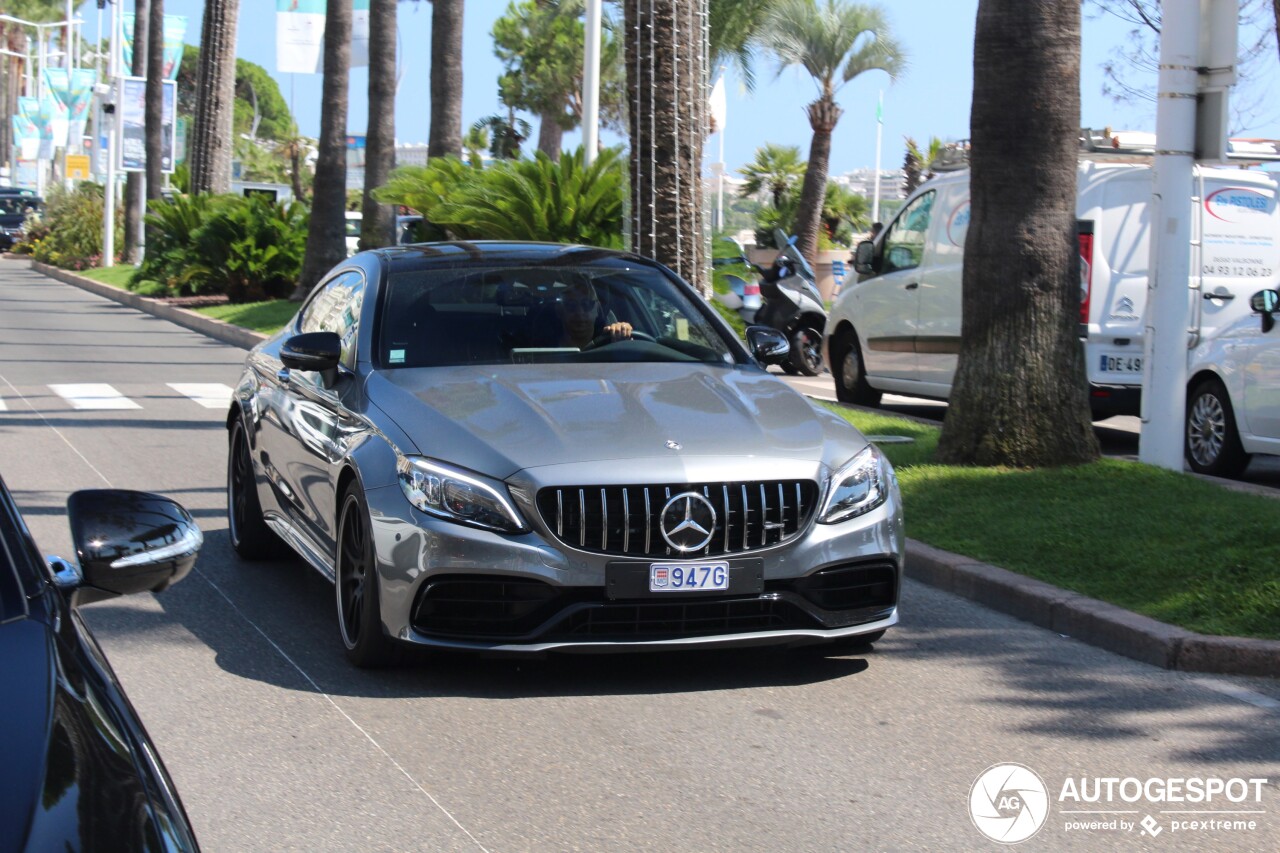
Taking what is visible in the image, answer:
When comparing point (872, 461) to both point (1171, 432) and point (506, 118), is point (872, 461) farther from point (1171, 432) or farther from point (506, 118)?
point (506, 118)

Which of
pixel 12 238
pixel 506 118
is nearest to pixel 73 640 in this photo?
pixel 12 238

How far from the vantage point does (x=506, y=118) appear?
73.8 metres

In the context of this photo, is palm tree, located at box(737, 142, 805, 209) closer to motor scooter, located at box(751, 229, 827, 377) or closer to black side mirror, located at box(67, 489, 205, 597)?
motor scooter, located at box(751, 229, 827, 377)

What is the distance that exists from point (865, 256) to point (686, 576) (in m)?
10.0

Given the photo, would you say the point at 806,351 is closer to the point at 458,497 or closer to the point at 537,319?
the point at 537,319

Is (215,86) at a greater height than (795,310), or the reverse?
(215,86)

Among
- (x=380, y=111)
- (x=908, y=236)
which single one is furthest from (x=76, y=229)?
(x=908, y=236)

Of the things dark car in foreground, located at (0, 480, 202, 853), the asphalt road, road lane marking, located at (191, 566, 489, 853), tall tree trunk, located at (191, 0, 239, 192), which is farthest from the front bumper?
tall tree trunk, located at (191, 0, 239, 192)

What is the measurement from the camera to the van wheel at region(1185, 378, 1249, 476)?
10.9 m

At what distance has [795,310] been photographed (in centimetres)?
1889

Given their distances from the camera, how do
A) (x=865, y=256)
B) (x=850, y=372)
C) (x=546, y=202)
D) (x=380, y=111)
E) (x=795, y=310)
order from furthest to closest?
(x=380, y=111)
(x=795, y=310)
(x=546, y=202)
(x=850, y=372)
(x=865, y=256)

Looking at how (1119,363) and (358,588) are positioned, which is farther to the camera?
(1119,363)

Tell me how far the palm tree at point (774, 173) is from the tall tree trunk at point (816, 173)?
8.79m

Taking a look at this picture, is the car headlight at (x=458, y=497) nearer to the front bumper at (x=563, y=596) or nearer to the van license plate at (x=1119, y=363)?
the front bumper at (x=563, y=596)
